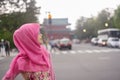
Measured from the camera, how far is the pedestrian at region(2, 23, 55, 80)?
500cm

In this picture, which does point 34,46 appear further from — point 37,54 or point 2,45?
point 2,45

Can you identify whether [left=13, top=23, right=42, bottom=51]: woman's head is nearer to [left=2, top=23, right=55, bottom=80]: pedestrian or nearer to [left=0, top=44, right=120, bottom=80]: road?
[left=2, top=23, right=55, bottom=80]: pedestrian

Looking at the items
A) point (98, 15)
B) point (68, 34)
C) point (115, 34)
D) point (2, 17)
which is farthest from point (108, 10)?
point (2, 17)

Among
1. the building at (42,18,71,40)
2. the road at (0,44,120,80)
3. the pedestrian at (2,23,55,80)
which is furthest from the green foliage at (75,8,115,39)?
the pedestrian at (2,23,55,80)

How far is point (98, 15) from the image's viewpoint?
123750 mm

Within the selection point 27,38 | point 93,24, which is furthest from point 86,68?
point 93,24

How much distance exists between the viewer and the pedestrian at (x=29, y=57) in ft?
16.4

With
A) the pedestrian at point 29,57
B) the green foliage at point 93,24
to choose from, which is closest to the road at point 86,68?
the pedestrian at point 29,57

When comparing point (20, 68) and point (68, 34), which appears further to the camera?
point (68, 34)

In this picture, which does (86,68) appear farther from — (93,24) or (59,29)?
(59,29)

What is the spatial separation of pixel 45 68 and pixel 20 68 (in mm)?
318

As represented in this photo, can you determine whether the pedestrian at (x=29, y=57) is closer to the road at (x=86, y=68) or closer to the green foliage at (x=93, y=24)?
the road at (x=86, y=68)

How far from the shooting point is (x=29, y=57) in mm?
4996

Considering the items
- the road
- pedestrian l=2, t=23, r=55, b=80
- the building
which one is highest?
pedestrian l=2, t=23, r=55, b=80
